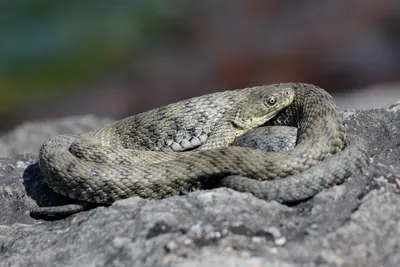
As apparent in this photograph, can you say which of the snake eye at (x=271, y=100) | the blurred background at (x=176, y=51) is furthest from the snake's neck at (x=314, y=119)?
the blurred background at (x=176, y=51)

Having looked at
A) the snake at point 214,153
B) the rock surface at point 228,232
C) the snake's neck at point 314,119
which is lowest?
the rock surface at point 228,232

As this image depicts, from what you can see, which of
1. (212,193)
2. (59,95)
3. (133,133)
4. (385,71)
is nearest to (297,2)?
(385,71)

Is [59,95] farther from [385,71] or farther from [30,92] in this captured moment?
[385,71]

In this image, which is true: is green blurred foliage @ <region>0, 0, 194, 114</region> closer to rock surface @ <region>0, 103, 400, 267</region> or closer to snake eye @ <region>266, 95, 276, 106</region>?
snake eye @ <region>266, 95, 276, 106</region>

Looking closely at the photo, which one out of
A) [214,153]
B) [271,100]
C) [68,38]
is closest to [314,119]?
[271,100]

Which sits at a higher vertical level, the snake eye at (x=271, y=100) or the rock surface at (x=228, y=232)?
the snake eye at (x=271, y=100)

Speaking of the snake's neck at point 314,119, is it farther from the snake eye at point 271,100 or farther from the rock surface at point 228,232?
the rock surface at point 228,232
